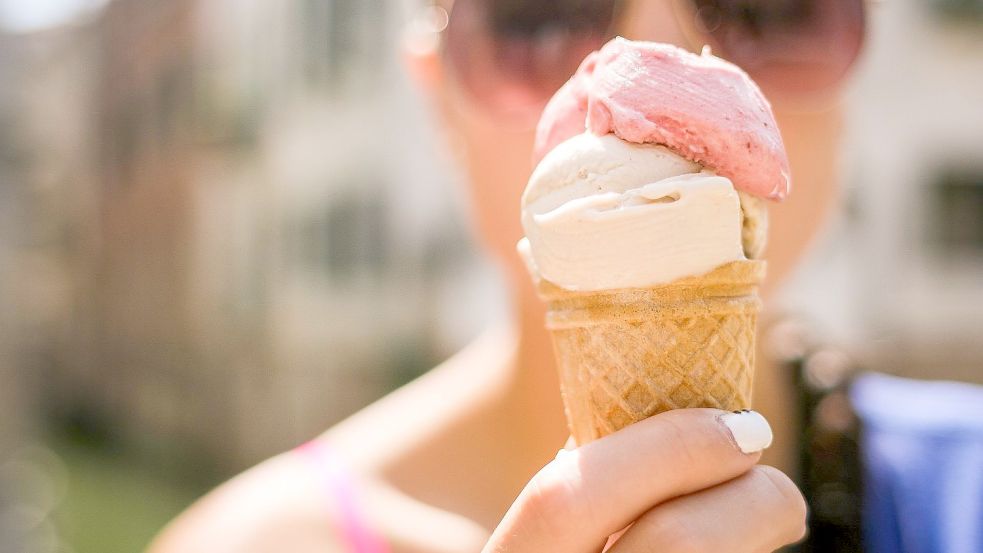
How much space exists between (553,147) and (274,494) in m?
1.23

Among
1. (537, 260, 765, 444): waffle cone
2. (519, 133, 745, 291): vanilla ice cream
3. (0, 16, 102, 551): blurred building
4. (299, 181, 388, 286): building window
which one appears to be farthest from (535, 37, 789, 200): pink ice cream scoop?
(0, 16, 102, 551): blurred building

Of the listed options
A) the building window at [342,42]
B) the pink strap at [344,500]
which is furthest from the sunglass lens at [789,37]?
the building window at [342,42]

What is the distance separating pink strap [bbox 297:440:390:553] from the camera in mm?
1809

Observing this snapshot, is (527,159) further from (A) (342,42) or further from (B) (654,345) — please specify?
(A) (342,42)

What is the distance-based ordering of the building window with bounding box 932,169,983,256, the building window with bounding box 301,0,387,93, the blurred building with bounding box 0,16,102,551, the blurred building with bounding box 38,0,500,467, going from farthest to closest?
the blurred building with bounding box 0,16,102,551 < the building window with bounding box 301,0,387,93 < the blurred building with bounding box 38,0,500,467 < the building window with bounding box 932,169,983,256

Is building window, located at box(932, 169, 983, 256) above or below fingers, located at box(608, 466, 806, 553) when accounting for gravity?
below

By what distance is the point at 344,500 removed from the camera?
190 centimetres

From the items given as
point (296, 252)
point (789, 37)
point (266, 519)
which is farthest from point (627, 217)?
point (296, 252)

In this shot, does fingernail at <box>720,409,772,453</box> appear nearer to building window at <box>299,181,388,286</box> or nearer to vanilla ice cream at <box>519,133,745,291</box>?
vanilla ice cream at <box>519,133,745,291</box>

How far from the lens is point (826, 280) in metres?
11.2

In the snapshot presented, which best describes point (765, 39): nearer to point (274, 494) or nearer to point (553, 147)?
point (553, 147)

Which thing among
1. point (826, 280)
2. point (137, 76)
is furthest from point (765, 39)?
point (137, 76)

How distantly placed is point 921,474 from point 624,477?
1266 millimetres

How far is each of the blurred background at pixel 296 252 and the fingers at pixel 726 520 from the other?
15.5 ft
